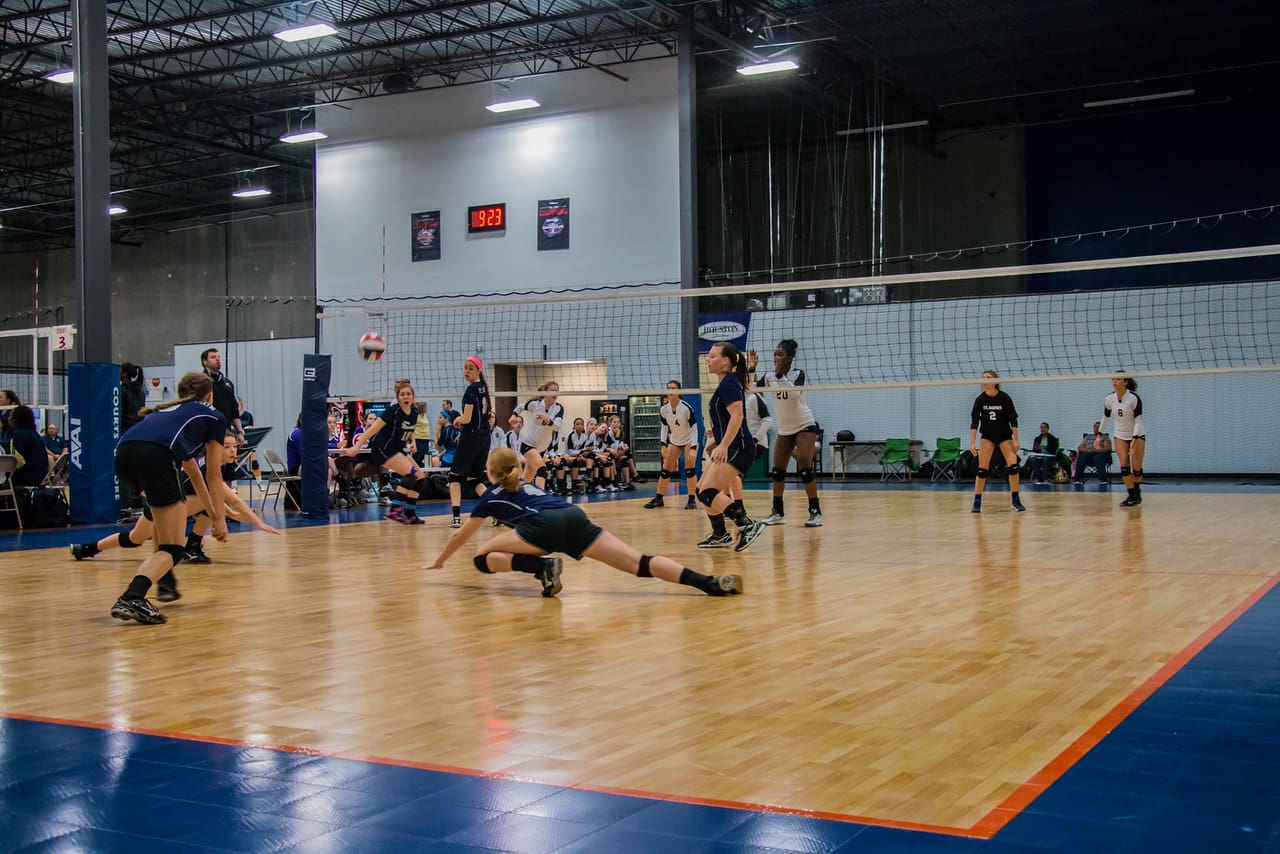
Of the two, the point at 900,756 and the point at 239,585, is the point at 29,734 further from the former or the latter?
the point at 239,585

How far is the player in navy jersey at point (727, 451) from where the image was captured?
27.6ft

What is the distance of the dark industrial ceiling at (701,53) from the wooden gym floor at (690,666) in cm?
1307

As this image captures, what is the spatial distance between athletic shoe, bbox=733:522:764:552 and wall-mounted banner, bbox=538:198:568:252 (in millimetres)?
13736

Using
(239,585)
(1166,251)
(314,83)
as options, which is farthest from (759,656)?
(314,83)

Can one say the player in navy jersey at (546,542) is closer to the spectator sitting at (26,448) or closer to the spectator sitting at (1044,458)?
the spectator sitting at (26,448)

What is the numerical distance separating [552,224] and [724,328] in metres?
3.83

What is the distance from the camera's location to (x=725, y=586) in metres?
6.47

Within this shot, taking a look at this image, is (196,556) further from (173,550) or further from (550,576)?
(550,576)

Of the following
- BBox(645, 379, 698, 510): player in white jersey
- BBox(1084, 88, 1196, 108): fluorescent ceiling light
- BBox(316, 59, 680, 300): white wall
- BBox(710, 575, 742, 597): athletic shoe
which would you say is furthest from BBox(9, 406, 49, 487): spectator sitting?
BBox(1084, 88, 1196, 108): fluorescent ceiling light

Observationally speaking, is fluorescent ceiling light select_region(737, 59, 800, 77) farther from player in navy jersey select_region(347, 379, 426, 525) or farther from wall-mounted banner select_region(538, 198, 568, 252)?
player in navy jersey select_region(347, 379, 426, 525)

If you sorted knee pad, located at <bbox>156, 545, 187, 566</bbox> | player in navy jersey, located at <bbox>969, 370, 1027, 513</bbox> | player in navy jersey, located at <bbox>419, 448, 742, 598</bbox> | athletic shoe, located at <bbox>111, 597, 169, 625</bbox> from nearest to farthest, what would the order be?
athletic shoe, located at <bbox>111, 597, 169, 625</bbox>
knee pad, located at <bbox>156, 545, 187, 566</bbox>
player in navy jersey, located at <bbox>419, 448, 742, 598</bbox>
player in navy jersey, located at <bbox>969, 370, 1027, 513</bbox>

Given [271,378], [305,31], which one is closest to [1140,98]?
[305,31]

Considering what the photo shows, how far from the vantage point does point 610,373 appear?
21828 mm

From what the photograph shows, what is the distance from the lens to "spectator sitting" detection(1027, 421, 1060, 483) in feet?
64.2
